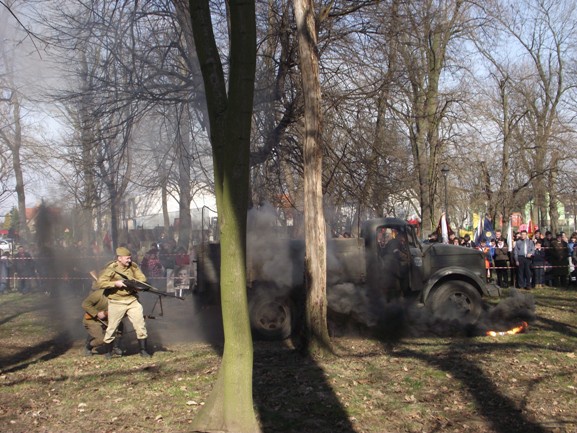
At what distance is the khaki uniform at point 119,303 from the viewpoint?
924 centimetres

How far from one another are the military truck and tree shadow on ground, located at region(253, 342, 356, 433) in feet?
6.21

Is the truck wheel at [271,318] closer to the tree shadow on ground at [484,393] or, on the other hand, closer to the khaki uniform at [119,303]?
the khaki uniform at [119,303]

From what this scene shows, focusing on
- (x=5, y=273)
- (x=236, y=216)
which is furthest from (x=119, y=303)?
(x=5, y=273)

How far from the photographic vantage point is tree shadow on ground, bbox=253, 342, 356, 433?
237 inches

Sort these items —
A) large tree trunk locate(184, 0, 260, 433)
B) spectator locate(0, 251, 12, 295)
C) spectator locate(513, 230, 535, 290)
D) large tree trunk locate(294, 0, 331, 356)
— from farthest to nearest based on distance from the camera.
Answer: spectator locate(0, 251, 12, 295) → spectator locate(513, 230, 535, 290) → large tree trunk locate(294, 0, 331, 356) → large tree trunk locate(184, 0, 260, 433)

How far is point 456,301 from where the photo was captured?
36.4 ft

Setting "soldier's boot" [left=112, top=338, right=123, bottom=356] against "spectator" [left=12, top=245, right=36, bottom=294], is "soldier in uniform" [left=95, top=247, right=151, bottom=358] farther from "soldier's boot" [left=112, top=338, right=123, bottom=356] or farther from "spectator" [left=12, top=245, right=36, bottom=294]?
"spectator" [left=12, top=245, right=36, bottom=294]

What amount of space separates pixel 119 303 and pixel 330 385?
3659 millimetres

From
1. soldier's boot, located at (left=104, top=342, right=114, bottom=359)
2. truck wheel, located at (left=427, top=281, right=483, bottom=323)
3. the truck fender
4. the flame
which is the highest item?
the truck fender

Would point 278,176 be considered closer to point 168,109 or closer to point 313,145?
point 168,109

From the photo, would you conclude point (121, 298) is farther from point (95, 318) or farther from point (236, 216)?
point (236, 216)

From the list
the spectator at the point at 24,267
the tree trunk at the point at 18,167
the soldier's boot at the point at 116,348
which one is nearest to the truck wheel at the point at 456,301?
the soldier's boot at the point at 116,348

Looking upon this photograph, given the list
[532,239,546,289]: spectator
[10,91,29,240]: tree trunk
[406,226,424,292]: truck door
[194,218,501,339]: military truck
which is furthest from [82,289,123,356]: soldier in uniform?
[532,239,546,289]: spectator

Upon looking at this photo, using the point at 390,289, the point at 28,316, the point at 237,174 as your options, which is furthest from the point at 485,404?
the point at 28,316
